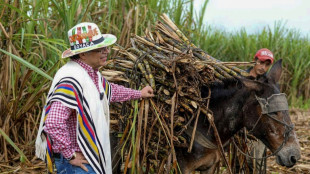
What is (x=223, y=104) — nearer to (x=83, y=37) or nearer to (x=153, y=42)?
(x=153, y=42)

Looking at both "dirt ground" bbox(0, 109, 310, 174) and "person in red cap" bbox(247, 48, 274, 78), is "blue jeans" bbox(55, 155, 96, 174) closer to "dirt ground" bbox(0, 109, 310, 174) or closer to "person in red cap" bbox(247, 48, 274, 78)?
"person in red cap" bbox(247, 48, 274, 78)

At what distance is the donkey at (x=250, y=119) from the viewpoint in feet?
11.2

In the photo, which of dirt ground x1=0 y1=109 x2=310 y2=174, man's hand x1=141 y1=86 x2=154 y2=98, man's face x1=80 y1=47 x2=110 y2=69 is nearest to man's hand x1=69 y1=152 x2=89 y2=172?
man's face x1=80 y1=47 x2=110 y2=69

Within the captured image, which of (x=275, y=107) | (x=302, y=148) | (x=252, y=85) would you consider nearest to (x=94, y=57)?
(x=252, y=85)

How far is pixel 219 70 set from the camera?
12.4 ft

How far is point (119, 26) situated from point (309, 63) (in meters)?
8.03

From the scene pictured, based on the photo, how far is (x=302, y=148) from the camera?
6.64m

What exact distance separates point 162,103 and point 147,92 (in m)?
0.22

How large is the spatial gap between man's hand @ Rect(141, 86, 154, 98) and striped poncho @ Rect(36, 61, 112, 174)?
54 cm

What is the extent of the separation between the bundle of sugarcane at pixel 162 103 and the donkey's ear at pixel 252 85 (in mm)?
145

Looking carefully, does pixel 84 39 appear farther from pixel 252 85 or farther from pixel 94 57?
pixel 252 85

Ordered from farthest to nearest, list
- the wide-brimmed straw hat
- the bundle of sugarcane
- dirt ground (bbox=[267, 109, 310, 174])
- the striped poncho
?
1. dirt ground (bbox=[267, 109, 310, 174])
2. the bundle of sugarcane
3. the wide-brimmed straw hat
4. the striped poncho

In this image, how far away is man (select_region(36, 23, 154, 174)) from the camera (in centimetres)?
268

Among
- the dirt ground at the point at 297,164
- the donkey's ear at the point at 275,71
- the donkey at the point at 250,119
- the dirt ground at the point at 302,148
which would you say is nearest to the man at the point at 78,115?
the donkey at the point at 250,119
